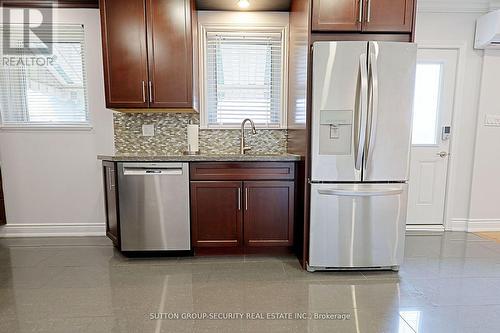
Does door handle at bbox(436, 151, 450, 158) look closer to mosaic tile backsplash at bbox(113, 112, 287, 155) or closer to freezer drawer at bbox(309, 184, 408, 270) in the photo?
freezer drawer at bbox(309, 184, 408, 270)

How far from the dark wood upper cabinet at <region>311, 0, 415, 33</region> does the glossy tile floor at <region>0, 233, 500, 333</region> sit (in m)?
1.94

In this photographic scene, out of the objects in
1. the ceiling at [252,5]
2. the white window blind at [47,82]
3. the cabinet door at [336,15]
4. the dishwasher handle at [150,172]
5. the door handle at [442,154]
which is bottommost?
the dishwasher handle at [150,172]

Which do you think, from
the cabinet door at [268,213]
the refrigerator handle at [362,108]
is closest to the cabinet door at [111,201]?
the cabinet door at [268,213]

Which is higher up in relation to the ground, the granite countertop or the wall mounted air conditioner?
the wall mounted air conditioner

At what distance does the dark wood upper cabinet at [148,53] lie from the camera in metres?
2.52

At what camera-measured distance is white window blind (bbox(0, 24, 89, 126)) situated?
9.78 ft

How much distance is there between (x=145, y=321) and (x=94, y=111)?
7.55 feet

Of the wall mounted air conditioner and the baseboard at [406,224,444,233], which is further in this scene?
the baseboard at [406,224,444,233]

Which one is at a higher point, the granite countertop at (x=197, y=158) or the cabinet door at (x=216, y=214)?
the granite countertop at (x=197, y=158)

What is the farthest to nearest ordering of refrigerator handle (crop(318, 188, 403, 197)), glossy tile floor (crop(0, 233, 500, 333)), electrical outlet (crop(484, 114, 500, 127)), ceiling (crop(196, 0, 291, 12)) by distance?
electrical outlet (crop(484, 114, 500, 127)) → ceiling (crop(196, 0, 291, 12)) → refrigerator handle (crop(318, 188, 403, 197)) → glossy tile floor (crop(0, 233, 500, 333))

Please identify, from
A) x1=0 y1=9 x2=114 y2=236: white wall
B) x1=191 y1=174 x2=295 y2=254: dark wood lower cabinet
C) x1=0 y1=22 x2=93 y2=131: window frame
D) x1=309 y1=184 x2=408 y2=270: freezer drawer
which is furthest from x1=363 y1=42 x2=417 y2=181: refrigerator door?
x1=0 y1=22 x2=93 y2=131: window frame

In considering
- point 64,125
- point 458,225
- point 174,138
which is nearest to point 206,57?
point 174,138

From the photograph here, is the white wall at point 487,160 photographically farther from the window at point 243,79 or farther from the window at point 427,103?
the window at point 243,79

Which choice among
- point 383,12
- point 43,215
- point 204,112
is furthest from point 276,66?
point 43,215
